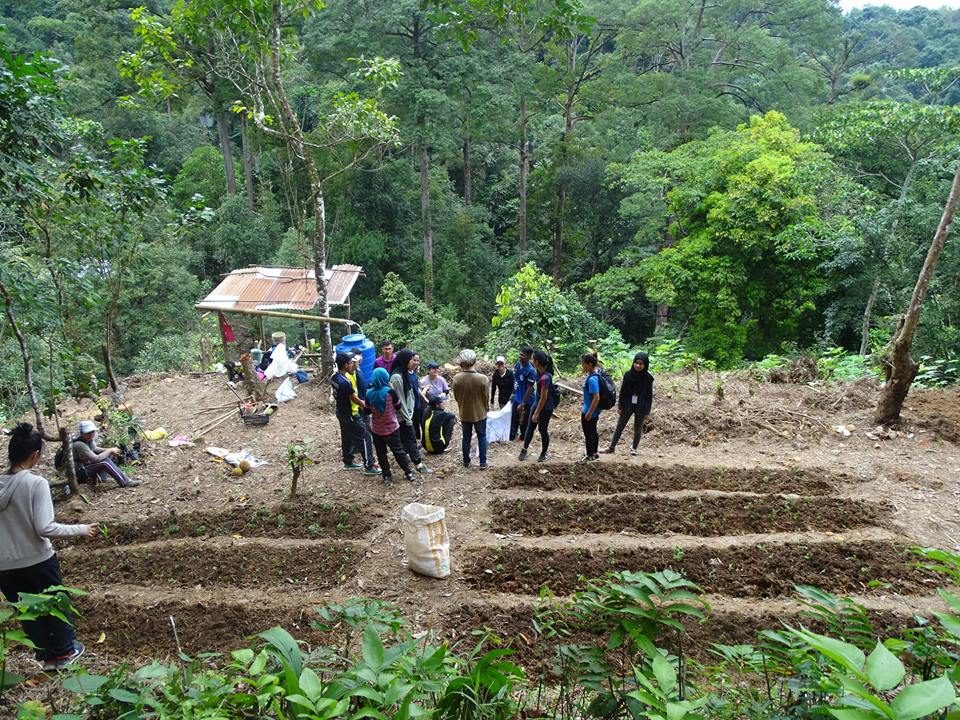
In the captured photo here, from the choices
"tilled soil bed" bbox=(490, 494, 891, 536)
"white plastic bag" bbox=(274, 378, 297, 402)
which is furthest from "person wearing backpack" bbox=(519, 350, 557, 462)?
"white plastic bag" bbox=(274, 378, 297, 402)

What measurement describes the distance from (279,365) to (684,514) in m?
7.26

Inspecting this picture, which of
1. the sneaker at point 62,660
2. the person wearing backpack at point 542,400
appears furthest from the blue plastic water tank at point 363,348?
the sneaker at point 62,660

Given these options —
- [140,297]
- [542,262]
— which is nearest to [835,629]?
[140,297]

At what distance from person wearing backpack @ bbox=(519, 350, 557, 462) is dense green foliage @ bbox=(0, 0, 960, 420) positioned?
2.95m

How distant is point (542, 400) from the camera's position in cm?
685

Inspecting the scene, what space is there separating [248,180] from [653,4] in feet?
53.7

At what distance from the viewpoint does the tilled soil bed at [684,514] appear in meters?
5.73

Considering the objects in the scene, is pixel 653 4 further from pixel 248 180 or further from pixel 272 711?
pixel 272 711

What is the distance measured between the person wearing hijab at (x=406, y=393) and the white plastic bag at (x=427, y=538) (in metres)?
1.82

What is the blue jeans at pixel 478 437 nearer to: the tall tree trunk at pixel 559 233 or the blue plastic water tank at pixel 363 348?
the blue plastic water tank at pixel 363 348

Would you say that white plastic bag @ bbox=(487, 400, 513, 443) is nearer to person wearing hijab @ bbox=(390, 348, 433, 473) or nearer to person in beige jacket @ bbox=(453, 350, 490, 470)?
person in beige jacket @ bbox=(453, 350, 490, 470)

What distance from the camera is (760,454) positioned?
7.47m

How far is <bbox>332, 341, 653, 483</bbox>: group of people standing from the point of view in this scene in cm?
662

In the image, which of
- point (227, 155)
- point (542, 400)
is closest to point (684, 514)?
point (542, 400)
